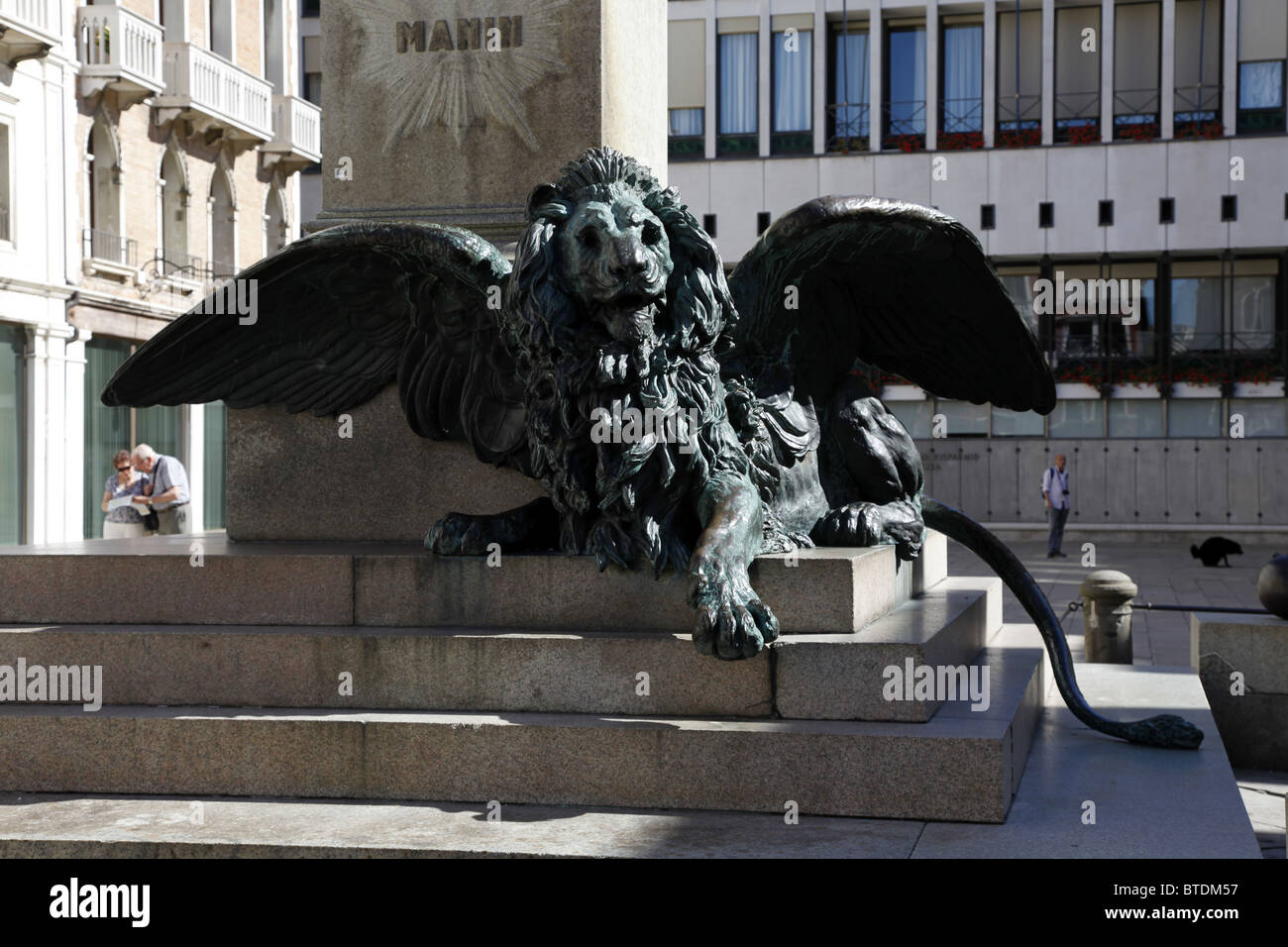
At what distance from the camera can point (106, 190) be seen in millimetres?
23672

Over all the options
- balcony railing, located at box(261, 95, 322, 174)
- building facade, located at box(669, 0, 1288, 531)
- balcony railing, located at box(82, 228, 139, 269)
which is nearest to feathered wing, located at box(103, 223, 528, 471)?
balcony railing, located at box(82, 228, 139, 269)

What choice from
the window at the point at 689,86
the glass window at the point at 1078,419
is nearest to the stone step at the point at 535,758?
the glass window at the point at 1078,419

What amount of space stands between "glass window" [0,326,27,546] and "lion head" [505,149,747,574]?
1813cm

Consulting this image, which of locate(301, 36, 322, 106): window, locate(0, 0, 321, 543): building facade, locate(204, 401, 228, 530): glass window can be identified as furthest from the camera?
locate(301, 36, 322, 106): window

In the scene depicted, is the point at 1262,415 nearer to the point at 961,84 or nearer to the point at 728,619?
the point at 961,84

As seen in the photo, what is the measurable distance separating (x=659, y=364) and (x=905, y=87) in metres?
26.8

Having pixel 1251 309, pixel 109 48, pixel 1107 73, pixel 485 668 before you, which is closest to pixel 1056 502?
pixel 1251 309

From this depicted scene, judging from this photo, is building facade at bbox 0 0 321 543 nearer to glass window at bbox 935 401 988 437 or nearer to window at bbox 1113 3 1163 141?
glass window at bbox 935 401 988 437

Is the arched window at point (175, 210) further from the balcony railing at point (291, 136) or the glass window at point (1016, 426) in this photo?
the glass window at point (1016, 426)

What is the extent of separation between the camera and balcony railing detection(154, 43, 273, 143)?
79.8 feet

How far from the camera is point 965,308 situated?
659 cm

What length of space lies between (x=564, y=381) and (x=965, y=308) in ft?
6.95

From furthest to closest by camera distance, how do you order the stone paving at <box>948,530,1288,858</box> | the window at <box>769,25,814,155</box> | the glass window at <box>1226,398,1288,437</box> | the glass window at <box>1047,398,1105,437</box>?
1. the window at <box>769,25,814,155</box>
2. the glass window at <box>1047,398,1105,437</box>
3. the glass window at <box>1226,398,1288,437</box>
4. the stone paving at <box>948,530,1288,858</box>
